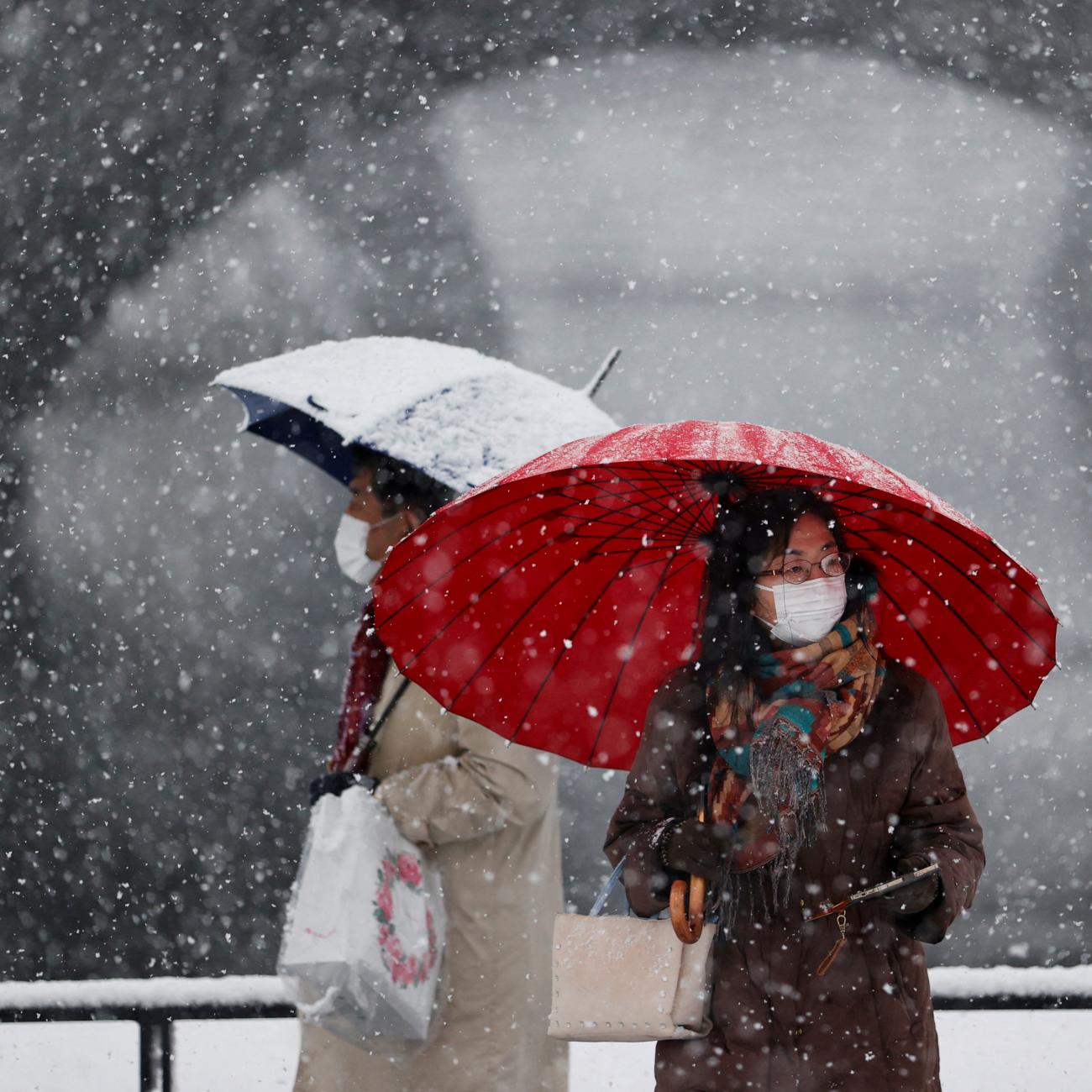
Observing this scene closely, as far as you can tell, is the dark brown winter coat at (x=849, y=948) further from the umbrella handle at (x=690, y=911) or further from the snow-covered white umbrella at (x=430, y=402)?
the snow-covered white umbrella at (x=430, y=402)

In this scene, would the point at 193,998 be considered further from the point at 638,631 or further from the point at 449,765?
the point at 638,631

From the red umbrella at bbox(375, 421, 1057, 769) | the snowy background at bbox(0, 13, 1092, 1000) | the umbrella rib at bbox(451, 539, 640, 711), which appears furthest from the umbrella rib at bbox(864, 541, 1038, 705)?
the snowy background at bbox(0, 13, 1092, 1000)

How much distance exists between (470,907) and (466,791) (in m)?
0.27

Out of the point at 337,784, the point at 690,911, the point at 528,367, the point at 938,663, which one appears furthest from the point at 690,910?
the point at 528,367

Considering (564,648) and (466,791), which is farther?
(466,791)

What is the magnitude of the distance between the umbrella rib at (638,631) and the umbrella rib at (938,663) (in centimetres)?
34

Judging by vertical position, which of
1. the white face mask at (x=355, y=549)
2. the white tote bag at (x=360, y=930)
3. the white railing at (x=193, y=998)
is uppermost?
the white face mask at (x=355, y=549)

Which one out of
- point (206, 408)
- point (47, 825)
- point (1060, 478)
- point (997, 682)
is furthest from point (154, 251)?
point (997, 682)

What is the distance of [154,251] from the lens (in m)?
6.11

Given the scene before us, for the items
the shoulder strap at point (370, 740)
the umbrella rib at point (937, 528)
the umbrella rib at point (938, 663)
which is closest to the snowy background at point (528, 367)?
the shoulder strap at point (370, 740)

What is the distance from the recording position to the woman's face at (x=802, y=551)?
2039mm

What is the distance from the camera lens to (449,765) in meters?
2.72

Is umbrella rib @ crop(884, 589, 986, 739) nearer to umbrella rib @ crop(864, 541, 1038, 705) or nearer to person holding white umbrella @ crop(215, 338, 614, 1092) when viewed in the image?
umbrella rib @ crop(864, 541, 1038, 705)

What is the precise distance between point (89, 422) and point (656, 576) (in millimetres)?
4547
